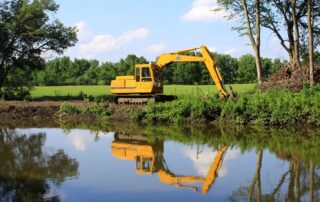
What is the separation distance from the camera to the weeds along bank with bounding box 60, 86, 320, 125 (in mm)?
21125

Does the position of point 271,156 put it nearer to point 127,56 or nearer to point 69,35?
point 69,35

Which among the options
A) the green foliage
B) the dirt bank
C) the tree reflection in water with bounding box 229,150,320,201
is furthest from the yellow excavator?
the tree reflection in water with bounding box 229,150,320,201

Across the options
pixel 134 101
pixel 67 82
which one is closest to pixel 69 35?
pixel 134 101

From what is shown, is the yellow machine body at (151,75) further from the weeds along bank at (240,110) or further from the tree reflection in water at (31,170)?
the tree reflection in water at (31,170)

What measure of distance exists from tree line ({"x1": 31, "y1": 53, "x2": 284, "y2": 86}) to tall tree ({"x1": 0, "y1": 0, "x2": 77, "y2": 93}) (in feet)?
179

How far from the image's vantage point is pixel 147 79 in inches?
1019

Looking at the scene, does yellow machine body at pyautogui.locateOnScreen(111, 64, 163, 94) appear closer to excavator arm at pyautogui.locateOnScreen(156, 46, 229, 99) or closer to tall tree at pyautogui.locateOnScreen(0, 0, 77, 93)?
excavator arm at pyautogui.locateOnScreen(156, 46, 229, 99)

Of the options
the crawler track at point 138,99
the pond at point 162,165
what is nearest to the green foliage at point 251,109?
the pond at point 162,165

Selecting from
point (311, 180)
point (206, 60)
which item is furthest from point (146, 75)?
point (311, 180)

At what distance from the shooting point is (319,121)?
813 inches

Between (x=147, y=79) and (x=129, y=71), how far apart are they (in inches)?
2697

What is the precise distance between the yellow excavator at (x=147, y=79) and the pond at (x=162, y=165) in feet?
18.5

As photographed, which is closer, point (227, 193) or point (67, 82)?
point (227, 193)

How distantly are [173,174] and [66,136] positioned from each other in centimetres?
866
